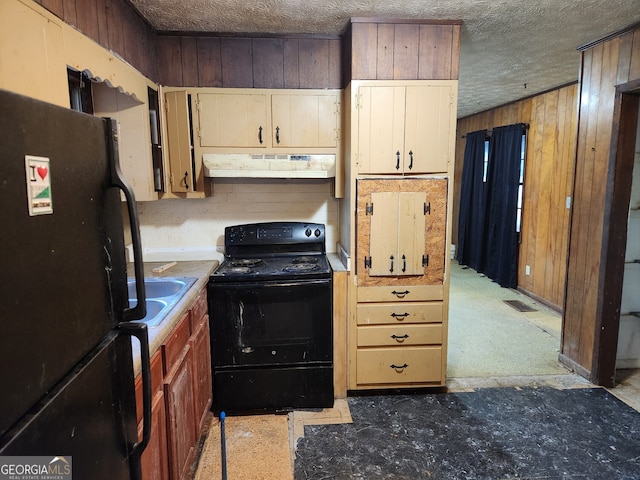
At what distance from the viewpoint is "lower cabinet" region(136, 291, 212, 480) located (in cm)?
146

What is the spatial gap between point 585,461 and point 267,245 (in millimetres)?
2242

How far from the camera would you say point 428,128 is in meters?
2.42

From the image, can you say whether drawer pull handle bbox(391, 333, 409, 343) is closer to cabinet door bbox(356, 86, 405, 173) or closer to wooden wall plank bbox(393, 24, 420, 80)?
cabinet door bbox(356, 86, 405, 173)

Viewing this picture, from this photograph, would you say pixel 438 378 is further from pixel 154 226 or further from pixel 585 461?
pixel 154 226

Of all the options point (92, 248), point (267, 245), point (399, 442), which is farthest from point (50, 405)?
point (267, 245)

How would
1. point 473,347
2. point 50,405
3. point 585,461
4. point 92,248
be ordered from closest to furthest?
1. point 50,405
2. point 92,248
3. point 585,461
4. point 473,347

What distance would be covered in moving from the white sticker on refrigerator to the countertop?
2.28ft

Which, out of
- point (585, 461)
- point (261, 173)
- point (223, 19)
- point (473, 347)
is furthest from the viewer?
point (473, 347)

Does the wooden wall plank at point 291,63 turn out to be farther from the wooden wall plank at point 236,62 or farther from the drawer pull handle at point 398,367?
the drawer pull handle at point 398,367

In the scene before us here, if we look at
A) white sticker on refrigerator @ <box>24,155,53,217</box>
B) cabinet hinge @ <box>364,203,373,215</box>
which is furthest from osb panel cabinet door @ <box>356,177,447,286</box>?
white sticker on refrigerator @ <box>24,155,53,217</box>

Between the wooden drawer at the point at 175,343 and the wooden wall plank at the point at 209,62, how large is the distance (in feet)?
5.27

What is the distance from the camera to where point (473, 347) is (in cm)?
336

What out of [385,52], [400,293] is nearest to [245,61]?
[385,52]

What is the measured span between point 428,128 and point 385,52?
52cm
